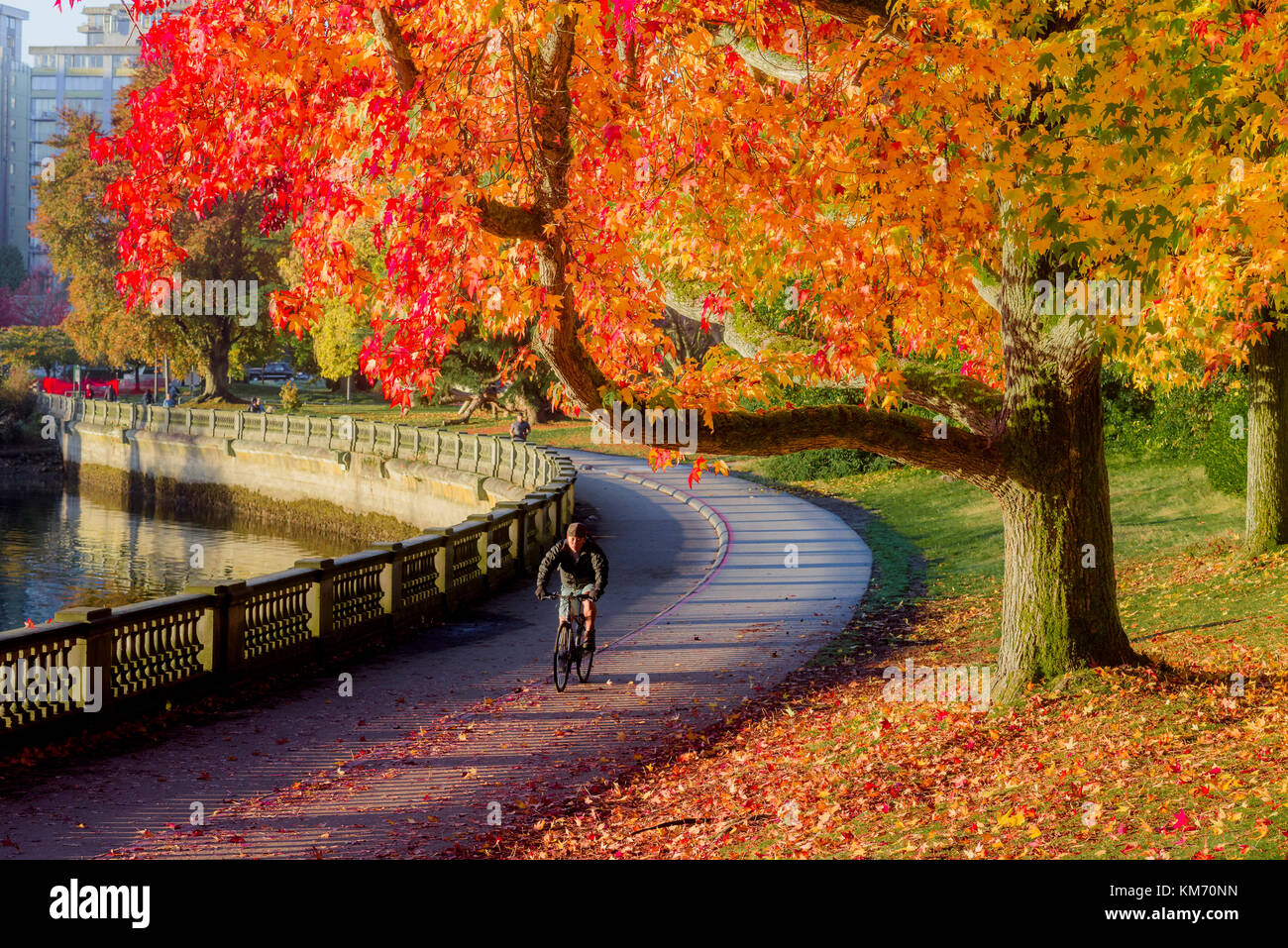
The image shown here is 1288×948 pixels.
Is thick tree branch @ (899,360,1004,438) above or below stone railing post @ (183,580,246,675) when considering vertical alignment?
above

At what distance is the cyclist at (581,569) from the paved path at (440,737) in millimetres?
855

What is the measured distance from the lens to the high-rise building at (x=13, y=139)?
492 feet

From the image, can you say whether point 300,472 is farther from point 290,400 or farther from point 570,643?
point 570,643

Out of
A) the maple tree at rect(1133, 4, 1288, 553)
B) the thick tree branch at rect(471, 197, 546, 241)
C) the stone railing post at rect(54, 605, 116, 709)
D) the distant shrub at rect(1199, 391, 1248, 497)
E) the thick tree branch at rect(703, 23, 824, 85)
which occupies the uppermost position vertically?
the thick tree branch at rect(703, 23, 824, 85)

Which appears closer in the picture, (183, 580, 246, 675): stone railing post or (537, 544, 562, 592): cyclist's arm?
(537, 544, 562, 592): cyclist's arm

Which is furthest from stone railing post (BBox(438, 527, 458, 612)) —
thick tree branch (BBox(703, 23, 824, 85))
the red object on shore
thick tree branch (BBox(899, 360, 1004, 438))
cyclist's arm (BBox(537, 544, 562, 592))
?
the red object on shore

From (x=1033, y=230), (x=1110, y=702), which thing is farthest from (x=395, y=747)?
(x=1033, y=230)

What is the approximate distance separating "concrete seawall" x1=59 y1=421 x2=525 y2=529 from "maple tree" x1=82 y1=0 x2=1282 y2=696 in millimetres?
18810

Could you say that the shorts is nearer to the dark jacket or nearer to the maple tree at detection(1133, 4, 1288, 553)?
the dark jacket

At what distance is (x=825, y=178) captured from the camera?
9695 mm

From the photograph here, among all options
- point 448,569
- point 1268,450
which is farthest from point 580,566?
point 1268,450

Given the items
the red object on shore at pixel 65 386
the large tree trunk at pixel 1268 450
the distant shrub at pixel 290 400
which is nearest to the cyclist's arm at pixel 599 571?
the large tree trunk at pixel 1268 450

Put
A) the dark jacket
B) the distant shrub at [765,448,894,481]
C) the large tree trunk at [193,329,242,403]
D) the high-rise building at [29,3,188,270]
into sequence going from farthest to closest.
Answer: the high-rise building at [29,3,188,270] → the large tree trunk at [193,329,242,403] → the distant shrub at [765,448,894,481] → the dark jacket

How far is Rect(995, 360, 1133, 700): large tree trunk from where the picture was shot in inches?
420
